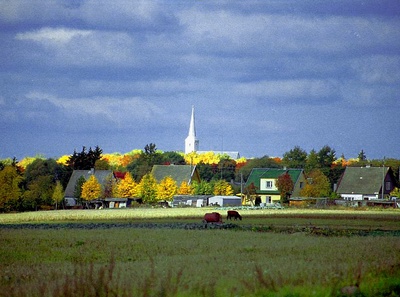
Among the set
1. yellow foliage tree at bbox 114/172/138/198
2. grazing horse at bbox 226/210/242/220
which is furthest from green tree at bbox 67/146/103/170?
grazing horse at bbox 226/210/242/220

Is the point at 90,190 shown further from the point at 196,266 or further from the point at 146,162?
the point at 196,266

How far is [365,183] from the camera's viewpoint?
128 m

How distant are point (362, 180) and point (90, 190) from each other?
159 feet

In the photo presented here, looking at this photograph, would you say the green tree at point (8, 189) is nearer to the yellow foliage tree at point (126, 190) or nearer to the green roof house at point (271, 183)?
the yellow foliage tree at point (126, 190)

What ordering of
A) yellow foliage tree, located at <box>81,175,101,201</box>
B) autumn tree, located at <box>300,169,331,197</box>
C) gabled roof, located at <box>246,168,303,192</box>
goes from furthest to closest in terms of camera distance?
gabled roof, located at <box>246,168,303,192</box> < yellow foliage tree, located at <box>81,175,101,201</box> < autumn tree, located at <box>300,169,331,197</box>

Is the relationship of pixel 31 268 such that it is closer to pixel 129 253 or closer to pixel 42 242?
pixel 129 253

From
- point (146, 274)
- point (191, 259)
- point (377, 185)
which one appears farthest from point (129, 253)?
point (377, 185)

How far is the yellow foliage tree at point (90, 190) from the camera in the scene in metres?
120

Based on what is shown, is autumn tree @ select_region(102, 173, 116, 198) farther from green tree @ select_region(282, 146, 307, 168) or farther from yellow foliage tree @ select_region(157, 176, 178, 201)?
green tree @ select_region(282, 146, 307, 168)

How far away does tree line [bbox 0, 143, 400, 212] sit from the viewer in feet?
333

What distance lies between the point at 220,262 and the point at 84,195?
9903 centimetres

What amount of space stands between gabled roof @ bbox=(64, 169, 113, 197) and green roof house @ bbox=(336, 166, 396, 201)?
141 feet

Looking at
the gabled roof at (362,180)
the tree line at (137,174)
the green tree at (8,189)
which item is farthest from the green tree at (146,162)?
the green tree at (8,189)

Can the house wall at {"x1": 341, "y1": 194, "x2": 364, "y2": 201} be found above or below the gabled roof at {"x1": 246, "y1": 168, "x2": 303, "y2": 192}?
below
